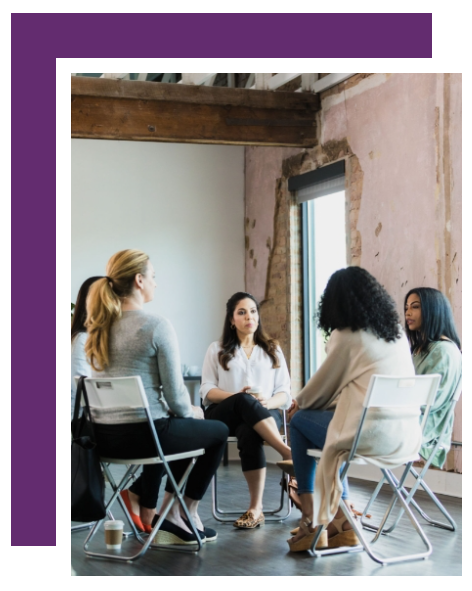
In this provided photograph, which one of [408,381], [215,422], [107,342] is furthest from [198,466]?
[408,381]

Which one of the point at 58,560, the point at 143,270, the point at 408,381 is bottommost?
the point at 58,560

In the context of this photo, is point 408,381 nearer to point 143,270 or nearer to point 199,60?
point 143,270

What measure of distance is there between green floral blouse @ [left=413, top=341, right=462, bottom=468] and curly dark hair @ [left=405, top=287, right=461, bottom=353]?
3.4 inches

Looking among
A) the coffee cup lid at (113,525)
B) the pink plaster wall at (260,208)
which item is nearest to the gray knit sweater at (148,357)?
the coffee cup lid at (113,525)

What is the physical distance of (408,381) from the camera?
335 cm

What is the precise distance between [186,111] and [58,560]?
426 cm

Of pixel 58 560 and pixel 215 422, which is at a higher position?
pixel 215 422

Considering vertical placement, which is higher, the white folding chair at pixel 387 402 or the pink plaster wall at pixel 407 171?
the pink plaster wall at pixel 407 171

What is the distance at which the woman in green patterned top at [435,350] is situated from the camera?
4195mm

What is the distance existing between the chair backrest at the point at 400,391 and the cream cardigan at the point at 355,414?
0.19 feet

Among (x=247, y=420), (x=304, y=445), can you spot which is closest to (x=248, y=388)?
(x=247, y=420)

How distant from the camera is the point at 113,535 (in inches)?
146

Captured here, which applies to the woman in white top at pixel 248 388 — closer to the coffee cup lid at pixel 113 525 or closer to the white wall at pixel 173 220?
the coffee cup lid at pixel 113 525

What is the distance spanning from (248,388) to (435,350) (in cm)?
107
